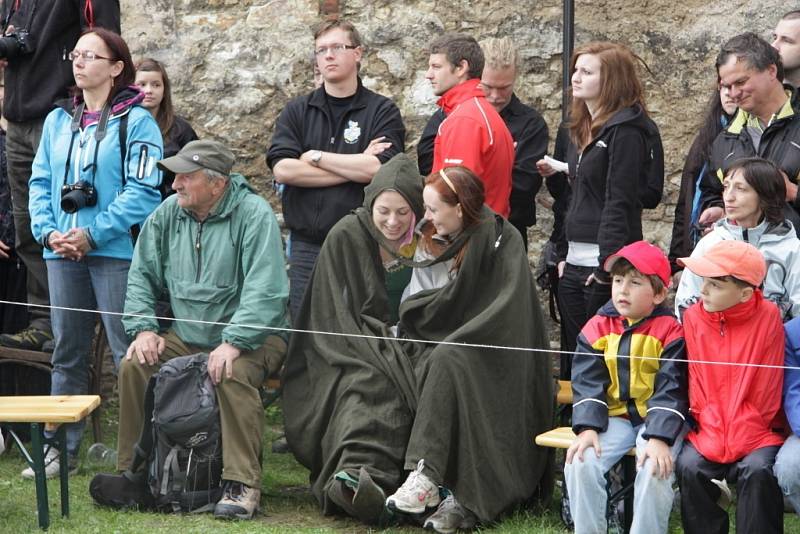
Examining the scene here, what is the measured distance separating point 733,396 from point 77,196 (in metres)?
2.85

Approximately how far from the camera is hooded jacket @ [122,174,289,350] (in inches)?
215

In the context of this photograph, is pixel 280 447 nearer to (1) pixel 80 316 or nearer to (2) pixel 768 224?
(1) pixel 80 316

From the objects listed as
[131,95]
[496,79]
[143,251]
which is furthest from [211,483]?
[496,79]

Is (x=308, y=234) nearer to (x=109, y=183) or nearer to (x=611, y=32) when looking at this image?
(x=109, y=183)

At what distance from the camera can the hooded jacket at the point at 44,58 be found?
638 cm

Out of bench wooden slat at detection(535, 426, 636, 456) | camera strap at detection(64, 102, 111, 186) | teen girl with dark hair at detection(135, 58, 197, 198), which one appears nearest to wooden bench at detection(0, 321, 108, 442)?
camera strap at detection(64, 102, 111, 186)

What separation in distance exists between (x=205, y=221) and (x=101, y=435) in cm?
149

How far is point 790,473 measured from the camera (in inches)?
167

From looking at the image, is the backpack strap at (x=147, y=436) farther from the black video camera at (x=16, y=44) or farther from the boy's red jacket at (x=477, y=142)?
the black video camera at (x=16, y=44)

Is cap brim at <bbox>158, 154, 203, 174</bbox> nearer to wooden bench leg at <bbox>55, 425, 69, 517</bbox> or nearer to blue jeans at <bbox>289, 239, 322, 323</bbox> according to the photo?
blue jeans at <bbox>289, 239, 322, 323</bbox>

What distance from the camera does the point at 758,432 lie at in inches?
173

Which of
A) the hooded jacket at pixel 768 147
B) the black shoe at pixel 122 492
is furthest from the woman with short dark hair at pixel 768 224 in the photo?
the black shoe at pixel 122 492

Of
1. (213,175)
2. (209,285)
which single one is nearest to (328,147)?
(213,175)

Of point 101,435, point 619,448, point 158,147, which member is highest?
point 158,147
